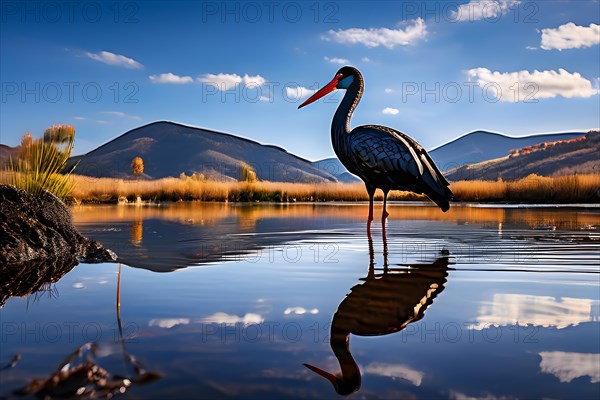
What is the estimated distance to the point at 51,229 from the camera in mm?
4809

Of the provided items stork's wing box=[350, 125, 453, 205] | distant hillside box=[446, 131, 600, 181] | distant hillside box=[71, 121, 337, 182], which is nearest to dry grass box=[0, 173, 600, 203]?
stork's wing box=[350, 125, 453, 205]

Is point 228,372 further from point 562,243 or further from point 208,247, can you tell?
point 562,243

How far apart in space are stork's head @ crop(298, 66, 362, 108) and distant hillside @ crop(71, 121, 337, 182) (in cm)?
8600

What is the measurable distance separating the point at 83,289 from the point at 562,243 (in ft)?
16.0

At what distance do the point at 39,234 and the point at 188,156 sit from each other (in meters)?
108

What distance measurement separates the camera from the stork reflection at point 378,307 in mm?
1632

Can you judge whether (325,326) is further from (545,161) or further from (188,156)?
(188,156)

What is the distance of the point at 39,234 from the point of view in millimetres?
Answer: 4621

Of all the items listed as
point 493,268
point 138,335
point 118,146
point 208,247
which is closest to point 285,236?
point 208,247

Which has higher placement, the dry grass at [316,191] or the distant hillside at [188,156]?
the distant hillside at [188,156]

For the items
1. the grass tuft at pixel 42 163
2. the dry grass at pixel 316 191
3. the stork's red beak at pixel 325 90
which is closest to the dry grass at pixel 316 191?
the dry grass at pixel 316 191

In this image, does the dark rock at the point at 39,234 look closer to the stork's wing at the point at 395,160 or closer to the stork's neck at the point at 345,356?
the stork's neck at the point at 345,356

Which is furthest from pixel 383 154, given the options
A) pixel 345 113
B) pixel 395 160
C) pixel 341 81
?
pixel 341 81

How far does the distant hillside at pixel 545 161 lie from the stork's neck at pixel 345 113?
188ft
